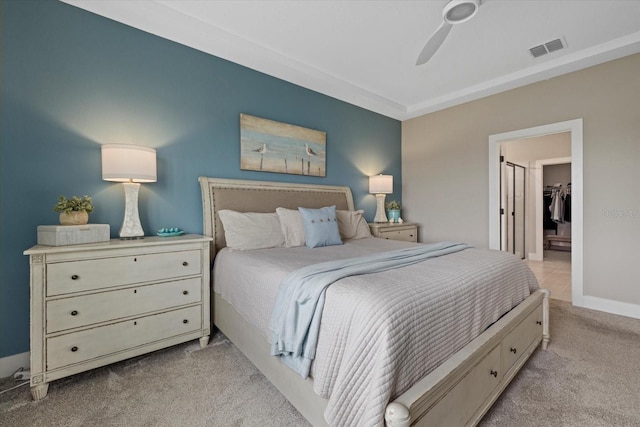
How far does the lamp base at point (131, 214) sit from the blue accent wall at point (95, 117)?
0.18m

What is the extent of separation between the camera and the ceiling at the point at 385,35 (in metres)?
2.26

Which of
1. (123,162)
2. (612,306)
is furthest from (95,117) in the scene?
(612,306)

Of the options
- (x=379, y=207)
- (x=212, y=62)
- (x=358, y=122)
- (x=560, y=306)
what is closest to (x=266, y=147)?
(x=212, y=62)

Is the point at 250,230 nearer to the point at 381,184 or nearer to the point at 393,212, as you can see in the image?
the point at 381,184

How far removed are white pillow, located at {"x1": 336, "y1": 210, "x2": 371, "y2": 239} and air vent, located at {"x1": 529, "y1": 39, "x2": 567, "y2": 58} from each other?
2.57 metres

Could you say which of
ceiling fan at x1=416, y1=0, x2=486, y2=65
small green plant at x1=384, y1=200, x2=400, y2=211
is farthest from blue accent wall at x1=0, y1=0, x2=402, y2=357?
small green plant at x1=384, y1=200, x2=400, y2=211

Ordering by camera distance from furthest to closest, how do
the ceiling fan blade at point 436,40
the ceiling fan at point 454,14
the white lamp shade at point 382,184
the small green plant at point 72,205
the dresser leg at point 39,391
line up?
the white lamp shade at point 382,184, the ceiling fan blade at point 436,40, the ceiling fan at point 454,14, the small green plant at point 72,205, the dresser leg at point 39,391

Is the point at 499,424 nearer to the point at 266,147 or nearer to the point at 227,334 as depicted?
the point at 227,334

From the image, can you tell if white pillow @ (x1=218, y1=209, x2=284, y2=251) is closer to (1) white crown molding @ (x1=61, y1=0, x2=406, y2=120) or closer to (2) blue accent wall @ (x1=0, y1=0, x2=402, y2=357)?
(2) blue accent wall @ (x1=0, y1=0, x2=402, y2=357)

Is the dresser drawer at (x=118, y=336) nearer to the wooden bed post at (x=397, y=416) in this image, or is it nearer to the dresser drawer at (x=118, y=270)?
the dresser drawer at (x=118, y=270)

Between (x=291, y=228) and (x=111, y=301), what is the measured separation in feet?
4.96

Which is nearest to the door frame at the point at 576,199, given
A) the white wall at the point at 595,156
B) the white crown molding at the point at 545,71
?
the white wall at the point at 595,156

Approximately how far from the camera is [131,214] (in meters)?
2.23

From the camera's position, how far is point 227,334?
2.27 metres
